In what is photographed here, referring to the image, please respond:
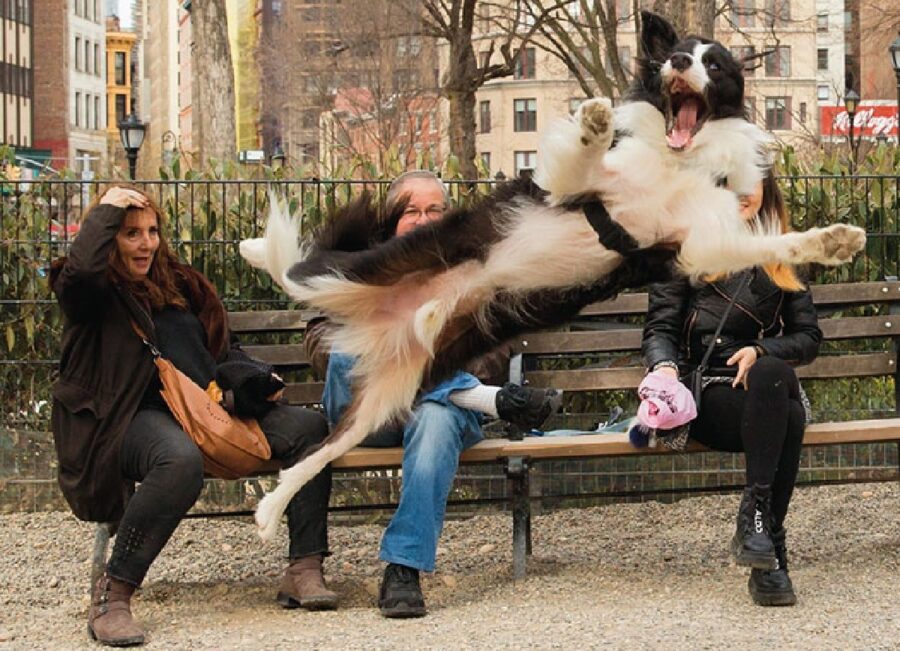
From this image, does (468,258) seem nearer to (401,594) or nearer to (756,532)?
(401,594)

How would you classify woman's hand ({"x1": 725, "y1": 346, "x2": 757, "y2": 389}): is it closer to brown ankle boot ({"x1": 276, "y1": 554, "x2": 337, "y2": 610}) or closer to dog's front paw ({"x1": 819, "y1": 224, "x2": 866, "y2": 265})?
dog's front paw ({"x1": 819, "y1": 224, "x2": 866, "y2": 265})

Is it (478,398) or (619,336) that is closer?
(478,398)

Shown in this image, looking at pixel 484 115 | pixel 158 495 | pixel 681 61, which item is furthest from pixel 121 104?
pixel 681 61

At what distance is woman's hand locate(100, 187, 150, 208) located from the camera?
16.8 ft

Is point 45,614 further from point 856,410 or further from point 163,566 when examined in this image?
point 856,410

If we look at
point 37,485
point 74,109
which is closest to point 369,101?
point 37,485

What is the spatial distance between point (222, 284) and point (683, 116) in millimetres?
3360

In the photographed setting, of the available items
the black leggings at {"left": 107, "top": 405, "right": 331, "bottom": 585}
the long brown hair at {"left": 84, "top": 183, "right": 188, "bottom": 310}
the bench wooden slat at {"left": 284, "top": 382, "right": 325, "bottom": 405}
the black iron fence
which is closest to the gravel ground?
the black iron fence

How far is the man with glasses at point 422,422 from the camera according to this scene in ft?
17.2

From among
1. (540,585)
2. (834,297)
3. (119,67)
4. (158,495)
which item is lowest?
(540,585)

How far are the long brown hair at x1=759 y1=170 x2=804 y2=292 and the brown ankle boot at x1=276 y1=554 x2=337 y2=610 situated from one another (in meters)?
1.99

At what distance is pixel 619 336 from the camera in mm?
6676

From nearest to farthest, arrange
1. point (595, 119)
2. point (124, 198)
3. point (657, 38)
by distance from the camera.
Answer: point (595, 119)
point (657, 38)
point (124, 198)

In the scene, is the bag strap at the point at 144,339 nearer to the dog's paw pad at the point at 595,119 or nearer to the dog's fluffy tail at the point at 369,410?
the dog's fluffy tail at the point at 369,410
